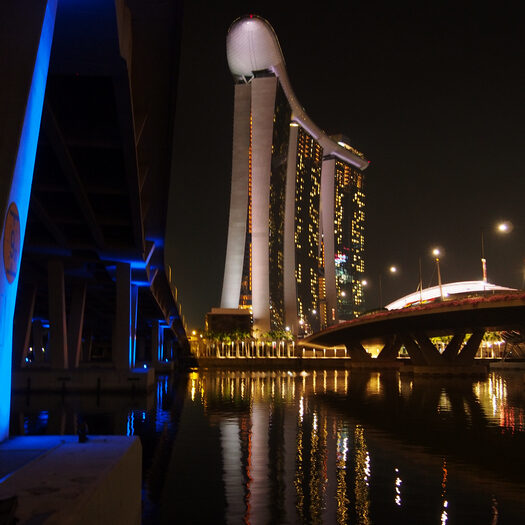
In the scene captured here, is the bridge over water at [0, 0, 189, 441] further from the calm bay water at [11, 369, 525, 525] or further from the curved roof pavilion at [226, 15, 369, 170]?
the curved roof pavilion at [226, 15, 369, 170]

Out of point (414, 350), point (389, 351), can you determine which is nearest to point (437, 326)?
point (414, 350)

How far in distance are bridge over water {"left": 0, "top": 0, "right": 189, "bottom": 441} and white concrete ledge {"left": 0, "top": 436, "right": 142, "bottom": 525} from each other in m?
1.21

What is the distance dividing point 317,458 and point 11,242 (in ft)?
31.5

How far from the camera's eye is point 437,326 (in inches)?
2559

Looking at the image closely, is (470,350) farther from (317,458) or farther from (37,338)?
(317,458)

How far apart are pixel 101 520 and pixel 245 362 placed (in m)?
100

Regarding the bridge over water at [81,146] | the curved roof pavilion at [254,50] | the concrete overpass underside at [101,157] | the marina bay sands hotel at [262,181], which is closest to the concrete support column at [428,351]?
the concrete overpass underside at [101,157]

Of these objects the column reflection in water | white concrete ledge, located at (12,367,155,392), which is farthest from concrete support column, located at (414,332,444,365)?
the column reflection in water

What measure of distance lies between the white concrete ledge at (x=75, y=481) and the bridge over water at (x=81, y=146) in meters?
1.21

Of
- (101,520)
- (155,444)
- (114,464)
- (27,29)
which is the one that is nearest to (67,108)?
(27,29)

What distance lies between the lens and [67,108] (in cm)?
1812

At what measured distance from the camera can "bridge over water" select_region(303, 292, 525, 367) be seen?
174 ft

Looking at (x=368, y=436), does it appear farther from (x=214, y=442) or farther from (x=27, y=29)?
(x=27, y=29)

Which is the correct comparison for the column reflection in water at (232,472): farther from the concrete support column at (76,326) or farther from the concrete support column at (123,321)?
the concrete support column at (76,326)
